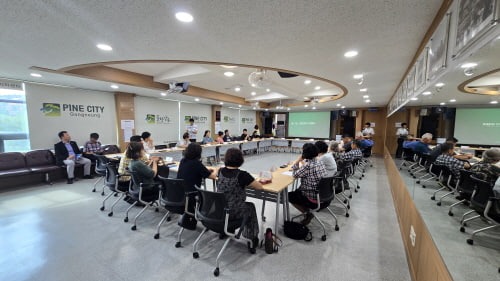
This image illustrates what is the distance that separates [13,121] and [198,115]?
232 inches

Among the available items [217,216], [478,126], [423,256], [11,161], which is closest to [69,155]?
[11,161]

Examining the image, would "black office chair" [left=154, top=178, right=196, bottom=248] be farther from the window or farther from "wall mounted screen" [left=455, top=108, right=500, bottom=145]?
the window

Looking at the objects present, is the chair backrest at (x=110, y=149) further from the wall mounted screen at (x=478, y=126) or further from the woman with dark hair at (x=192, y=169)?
the wall mounted screen at (x=478, y=126)

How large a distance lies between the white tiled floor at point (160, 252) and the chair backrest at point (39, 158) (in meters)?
1.97

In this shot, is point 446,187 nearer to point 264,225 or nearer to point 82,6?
point 264,225

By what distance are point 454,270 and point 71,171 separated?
23.6 ft

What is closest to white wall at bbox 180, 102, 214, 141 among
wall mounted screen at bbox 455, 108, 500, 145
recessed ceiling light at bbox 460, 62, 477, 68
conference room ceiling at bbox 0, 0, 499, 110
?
conference room ceiling at bbox 0, 0, 499, 110

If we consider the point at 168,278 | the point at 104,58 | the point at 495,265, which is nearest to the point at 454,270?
the point at 495,265

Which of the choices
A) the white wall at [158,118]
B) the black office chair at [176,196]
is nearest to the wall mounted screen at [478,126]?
the black office chair at [176,196]

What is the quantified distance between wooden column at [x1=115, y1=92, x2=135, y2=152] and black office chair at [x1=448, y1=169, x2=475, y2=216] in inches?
327

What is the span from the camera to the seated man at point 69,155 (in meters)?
5.18

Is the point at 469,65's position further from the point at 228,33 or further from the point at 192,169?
the point at 192,169

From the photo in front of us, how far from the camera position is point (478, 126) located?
2721mm

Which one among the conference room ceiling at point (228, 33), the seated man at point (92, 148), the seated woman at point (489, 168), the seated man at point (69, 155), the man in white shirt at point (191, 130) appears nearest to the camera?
the conference room ceiling at point (228, 33)
